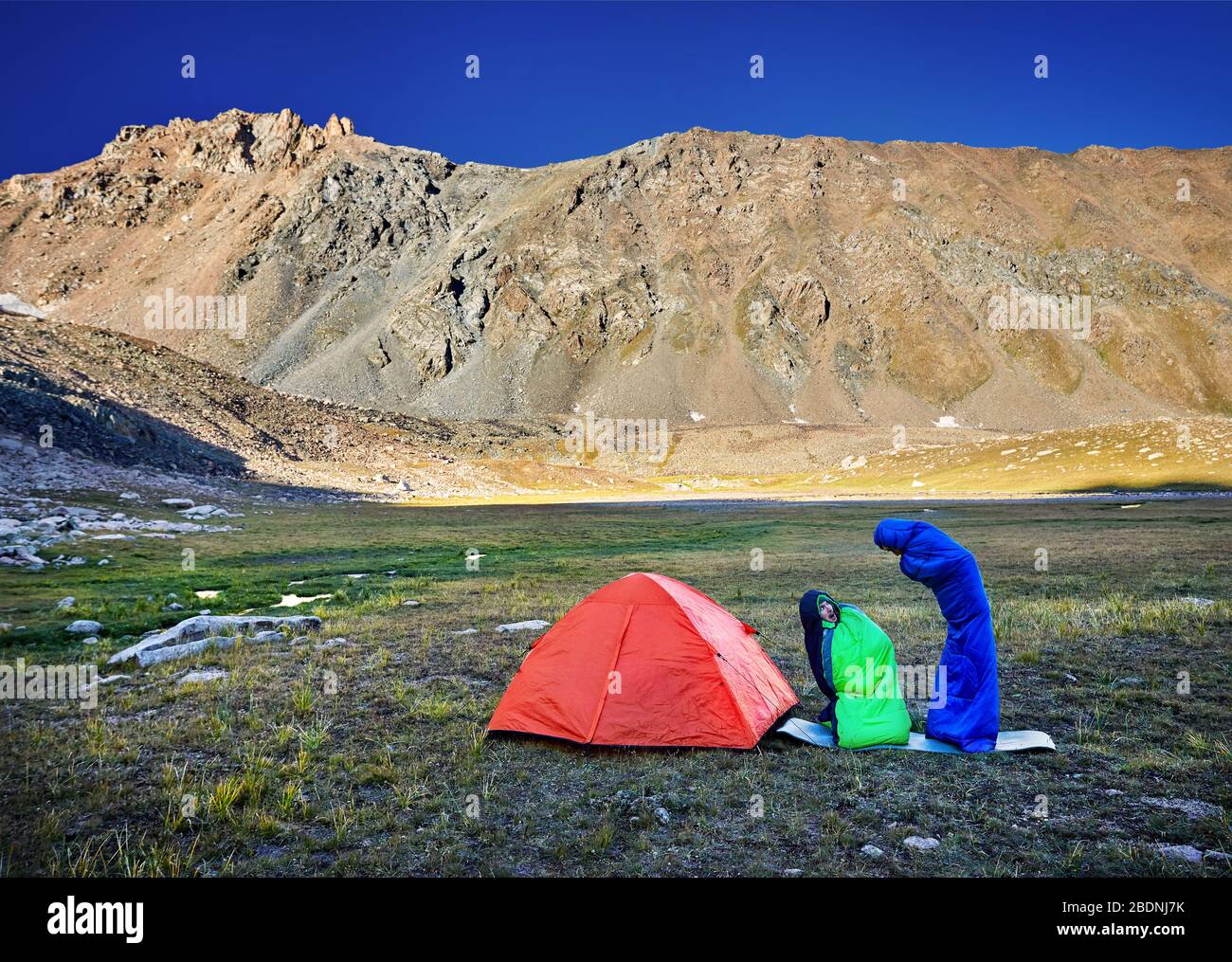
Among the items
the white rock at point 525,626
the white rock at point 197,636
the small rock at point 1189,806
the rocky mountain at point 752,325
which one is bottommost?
the small rock at point 1189,806

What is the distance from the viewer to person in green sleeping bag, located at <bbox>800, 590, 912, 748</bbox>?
26.2ft

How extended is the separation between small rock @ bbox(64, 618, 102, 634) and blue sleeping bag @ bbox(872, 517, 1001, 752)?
14.7 m

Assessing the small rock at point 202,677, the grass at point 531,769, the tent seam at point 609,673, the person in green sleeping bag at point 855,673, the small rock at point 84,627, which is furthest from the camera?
the small rock at point 84,627

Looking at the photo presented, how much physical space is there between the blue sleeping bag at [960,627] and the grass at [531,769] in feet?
1.17

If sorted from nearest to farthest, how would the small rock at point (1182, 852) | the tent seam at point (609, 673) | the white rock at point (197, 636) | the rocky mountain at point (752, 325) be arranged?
the small rock at point (1182, 852), the tent seam at point (609, 673), the white rock at point (197, 636), the rocky mountain at point (752, 325)

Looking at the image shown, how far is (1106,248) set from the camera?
190875 mm

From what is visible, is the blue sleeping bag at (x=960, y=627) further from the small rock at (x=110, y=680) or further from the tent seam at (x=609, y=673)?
the small rock at (x=110, y=680)

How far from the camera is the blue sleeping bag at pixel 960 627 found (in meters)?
7.66

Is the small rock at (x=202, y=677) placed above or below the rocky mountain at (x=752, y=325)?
below

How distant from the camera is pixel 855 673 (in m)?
8.17

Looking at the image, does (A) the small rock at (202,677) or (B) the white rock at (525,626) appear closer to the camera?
(A) the small rock at (202,677)

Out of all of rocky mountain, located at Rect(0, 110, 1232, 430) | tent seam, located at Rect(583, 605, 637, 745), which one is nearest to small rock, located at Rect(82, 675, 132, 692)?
tent seam, located at Rect(583, 605, 637, 745)

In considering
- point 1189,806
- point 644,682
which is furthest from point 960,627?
point 644,682

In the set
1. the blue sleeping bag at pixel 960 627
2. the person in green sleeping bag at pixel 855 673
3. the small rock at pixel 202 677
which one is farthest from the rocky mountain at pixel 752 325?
the blue sleeping bag at pixel 960 627
